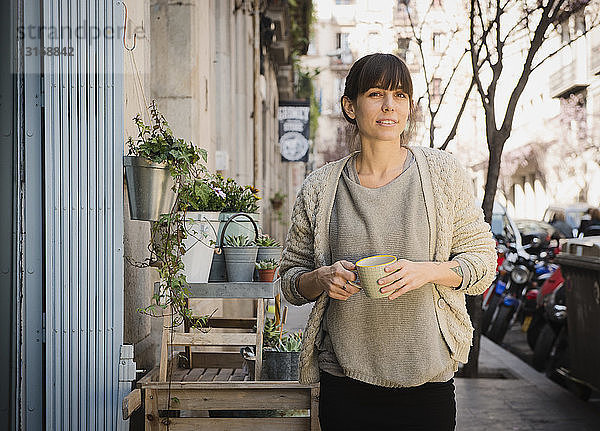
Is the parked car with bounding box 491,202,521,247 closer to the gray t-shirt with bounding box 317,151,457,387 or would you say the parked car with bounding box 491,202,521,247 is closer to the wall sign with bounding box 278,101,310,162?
the wall sign with bounding box 278,101,310,162

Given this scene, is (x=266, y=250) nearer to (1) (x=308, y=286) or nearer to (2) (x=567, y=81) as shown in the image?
(1) (x=308, y=286)

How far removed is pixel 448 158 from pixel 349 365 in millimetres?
675

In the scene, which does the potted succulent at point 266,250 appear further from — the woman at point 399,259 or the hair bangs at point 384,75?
the hair bangs at point 384,75

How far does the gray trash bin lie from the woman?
3.78m

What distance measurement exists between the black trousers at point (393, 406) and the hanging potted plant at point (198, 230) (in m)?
Answer: 1.46

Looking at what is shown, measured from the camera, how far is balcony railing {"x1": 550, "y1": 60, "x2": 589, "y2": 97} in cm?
3675

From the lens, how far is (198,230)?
12.5 ft

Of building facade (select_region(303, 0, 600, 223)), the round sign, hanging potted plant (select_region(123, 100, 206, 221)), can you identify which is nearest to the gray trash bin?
hanging potted plant (select_region(123, 100, 206, 221))

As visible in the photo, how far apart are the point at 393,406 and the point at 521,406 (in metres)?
4.44

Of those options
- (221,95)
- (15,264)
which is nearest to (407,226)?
(15,264)

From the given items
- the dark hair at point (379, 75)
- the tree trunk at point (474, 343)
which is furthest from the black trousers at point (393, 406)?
the tree trunk at point (474, 343)

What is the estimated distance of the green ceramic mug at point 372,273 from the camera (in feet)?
6.98

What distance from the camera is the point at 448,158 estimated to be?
8.00 ft

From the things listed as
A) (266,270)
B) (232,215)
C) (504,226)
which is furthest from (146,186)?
(504,226)
